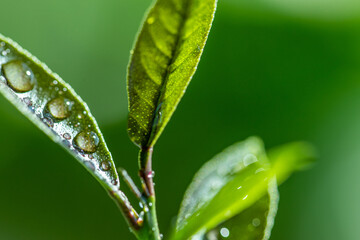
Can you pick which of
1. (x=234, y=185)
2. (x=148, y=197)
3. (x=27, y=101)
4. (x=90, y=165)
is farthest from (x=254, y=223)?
(x=27, y=101)

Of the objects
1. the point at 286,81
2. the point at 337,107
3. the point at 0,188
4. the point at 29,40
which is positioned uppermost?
the point at 29,40

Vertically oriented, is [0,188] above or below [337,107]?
above

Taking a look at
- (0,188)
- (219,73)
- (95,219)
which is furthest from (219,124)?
(0,188)

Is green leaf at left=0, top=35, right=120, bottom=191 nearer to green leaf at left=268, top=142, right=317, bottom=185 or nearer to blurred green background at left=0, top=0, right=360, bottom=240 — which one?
green leaf at left=268, top=142, right=317, bottom=185

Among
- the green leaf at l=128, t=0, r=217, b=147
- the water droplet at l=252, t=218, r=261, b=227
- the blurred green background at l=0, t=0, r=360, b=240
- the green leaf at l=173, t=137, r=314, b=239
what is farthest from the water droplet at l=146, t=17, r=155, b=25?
the blurred green background at l=0, t=0, r=360, b=240

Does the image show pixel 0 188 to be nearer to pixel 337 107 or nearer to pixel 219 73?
pixel 219 73

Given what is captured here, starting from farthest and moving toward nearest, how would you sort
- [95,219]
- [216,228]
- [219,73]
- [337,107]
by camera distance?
[337,107]
[219,73]
[95,219]
[216,228]

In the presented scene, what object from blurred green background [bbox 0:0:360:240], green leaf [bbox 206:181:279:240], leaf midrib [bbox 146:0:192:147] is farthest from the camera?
blurred green background [bbox 0:0:360:240]
